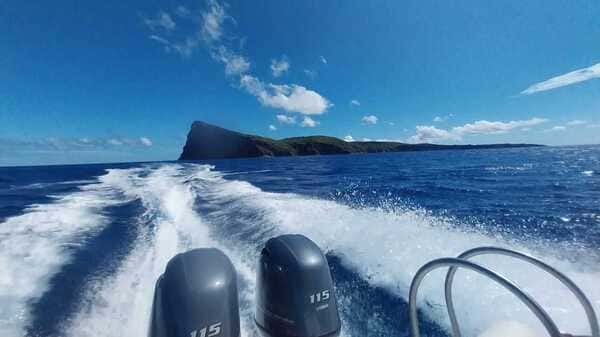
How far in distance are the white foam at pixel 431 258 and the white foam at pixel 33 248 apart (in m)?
3.40

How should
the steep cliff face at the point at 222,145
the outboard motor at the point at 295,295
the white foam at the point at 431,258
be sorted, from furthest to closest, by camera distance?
1. the steep cliff face at the point at 222,145
2. the white foam at the point at 431,258
3. the outboard motor at the point at 295,295

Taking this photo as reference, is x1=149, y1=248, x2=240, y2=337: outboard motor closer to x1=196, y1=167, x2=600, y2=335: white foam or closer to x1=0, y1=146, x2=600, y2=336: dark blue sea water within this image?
x1=0, y1=146, x2=600, y2=336: dark blue sea water

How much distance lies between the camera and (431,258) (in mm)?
3578

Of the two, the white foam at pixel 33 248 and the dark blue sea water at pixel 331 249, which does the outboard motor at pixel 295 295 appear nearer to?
the dark blue sea water at pixel 331 249

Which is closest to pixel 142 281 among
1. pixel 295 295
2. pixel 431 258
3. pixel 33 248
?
pixel 33 248

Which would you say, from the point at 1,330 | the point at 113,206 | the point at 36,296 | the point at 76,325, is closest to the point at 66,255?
the point at 36,296

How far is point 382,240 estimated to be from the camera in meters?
4.26

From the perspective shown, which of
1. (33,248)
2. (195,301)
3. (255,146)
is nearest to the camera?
(195,301)

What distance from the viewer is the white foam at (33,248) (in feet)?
9.69

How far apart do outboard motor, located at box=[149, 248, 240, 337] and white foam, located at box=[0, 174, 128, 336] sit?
214 centimetres

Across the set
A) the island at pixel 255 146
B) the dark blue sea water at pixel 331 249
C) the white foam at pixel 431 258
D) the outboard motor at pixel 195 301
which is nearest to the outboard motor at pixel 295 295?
the outboard motor at pixel 195 301

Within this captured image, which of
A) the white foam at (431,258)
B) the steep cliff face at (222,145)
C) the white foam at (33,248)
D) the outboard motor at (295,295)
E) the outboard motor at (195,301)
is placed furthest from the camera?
the steep cliff face at (222,145)

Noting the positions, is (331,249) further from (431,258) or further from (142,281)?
(142,281)

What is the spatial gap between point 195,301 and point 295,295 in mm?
651
